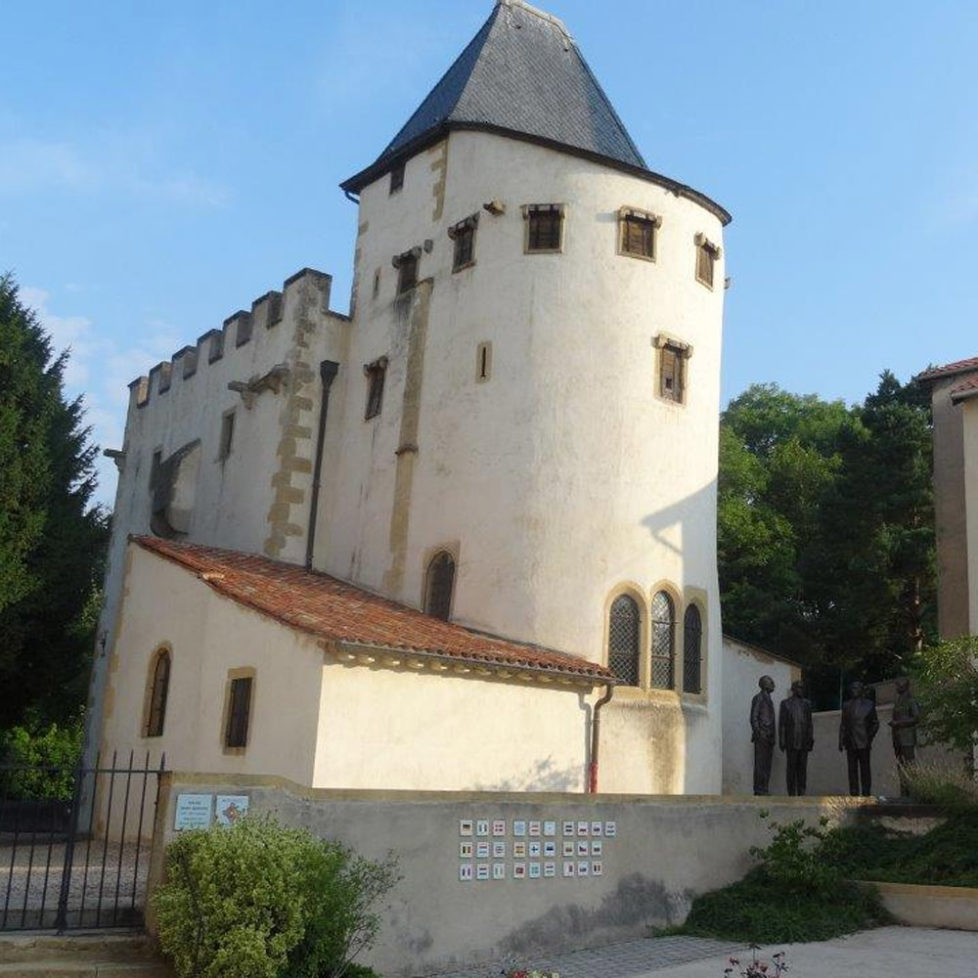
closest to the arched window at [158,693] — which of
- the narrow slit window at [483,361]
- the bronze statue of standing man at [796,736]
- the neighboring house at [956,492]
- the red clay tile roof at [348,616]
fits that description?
the red clay tile roof at [348,616]

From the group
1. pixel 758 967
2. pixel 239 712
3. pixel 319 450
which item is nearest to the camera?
pixel 758 967

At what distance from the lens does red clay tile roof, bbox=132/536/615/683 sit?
16859mm

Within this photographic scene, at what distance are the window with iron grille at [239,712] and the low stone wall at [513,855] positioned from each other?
550cm

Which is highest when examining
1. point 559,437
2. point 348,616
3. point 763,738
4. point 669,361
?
point 669,361

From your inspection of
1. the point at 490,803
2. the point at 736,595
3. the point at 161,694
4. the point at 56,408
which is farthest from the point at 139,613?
the point at 736,595

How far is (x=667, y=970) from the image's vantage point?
38.3 ft

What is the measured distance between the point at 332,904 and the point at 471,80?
1882 cm

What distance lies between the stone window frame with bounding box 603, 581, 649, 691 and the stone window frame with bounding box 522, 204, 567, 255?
619 cm

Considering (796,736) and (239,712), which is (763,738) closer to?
(796,736)

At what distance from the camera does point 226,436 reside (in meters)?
27.6

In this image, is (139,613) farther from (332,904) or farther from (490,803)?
(332,904)

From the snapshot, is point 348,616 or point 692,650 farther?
point 692,650

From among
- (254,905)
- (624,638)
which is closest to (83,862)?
(254,905)

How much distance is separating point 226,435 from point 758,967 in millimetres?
20175
